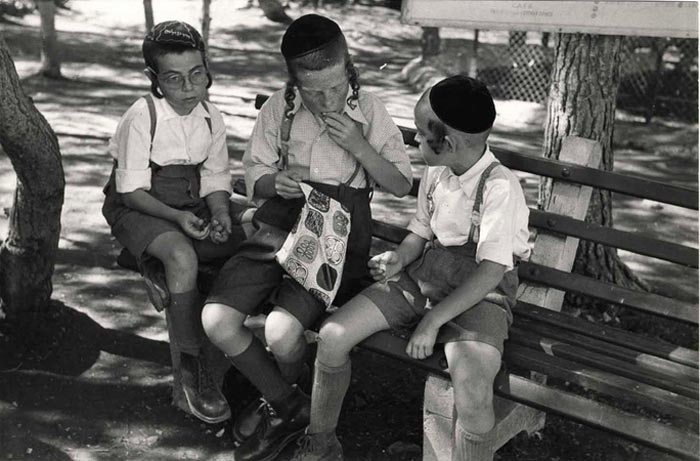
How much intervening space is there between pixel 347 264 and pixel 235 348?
0.52m

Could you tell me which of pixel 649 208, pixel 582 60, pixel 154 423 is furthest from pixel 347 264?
pixel 649 208

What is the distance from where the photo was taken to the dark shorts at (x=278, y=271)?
3346mm

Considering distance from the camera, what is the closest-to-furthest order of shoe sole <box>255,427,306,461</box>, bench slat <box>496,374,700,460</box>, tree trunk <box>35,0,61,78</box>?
1. bench slat <box>496,374,700,460</box>
2. shoe sole <box>255,427,306,461</box>
3. tree trunk <box>35,0,61,78</box>

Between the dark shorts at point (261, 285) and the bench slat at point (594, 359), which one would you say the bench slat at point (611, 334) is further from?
the dark shorts at point (261, 285)

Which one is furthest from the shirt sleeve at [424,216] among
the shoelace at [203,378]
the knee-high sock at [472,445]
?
the shoelace at [203,378]

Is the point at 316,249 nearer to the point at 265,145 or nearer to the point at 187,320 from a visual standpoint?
the point at 265,145

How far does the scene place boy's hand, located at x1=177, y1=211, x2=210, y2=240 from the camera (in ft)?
11.8

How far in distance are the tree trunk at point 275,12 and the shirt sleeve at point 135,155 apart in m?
10.9

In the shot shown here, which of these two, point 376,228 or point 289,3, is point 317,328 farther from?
point 289,3

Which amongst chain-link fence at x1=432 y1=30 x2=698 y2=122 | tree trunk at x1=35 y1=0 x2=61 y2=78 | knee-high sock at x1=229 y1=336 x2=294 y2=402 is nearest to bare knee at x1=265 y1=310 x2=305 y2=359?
knee-high sock at x1=229 y1=336 x2=294 y2=402

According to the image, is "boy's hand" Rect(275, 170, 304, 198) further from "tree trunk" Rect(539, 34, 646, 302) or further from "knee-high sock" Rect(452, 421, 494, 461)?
"tree trunk" Rect(539, 34, 646, 302)

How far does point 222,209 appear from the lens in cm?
378

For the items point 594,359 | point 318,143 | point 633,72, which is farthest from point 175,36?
point 633,72

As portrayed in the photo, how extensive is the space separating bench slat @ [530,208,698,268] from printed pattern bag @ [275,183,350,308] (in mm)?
816
